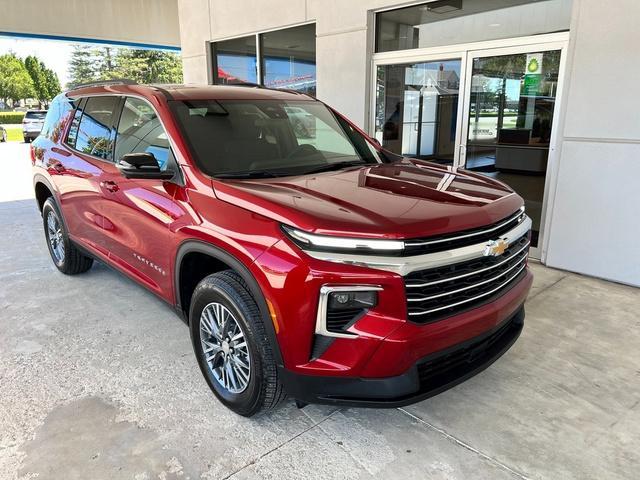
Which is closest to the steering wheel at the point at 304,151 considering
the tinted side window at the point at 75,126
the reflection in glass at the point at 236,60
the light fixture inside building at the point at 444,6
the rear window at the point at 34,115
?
the tinted side window at the point at 75,126

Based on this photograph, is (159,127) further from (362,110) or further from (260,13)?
(260,13)

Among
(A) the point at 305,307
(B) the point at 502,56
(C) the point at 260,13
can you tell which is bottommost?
(A) the point at 305,307

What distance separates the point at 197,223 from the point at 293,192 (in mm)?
571

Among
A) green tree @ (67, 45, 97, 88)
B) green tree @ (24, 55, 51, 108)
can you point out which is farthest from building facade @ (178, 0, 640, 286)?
green tree @ (67, 45, 97, 88)

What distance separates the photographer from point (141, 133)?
3402 mm

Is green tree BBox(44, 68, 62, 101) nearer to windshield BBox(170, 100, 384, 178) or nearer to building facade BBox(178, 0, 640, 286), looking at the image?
building facade BBox(178, 0, 640, 286)

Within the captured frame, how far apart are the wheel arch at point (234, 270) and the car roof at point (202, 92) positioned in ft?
3.74

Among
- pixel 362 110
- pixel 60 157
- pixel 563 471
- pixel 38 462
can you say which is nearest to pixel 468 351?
pixel 563 471

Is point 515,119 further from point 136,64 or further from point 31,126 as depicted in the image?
point 136,64

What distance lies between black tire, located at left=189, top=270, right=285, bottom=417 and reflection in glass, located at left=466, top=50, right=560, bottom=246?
13.3 ft

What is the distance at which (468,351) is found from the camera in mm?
2451

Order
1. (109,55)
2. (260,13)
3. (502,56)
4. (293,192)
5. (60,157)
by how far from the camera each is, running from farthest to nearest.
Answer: (109,55)
(260,13)
(502,56)
(60,157)
(293,192)

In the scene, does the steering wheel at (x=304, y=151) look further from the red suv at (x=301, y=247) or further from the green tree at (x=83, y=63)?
the green tree at (x=83, y=63)

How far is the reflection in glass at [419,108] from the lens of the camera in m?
6.05
